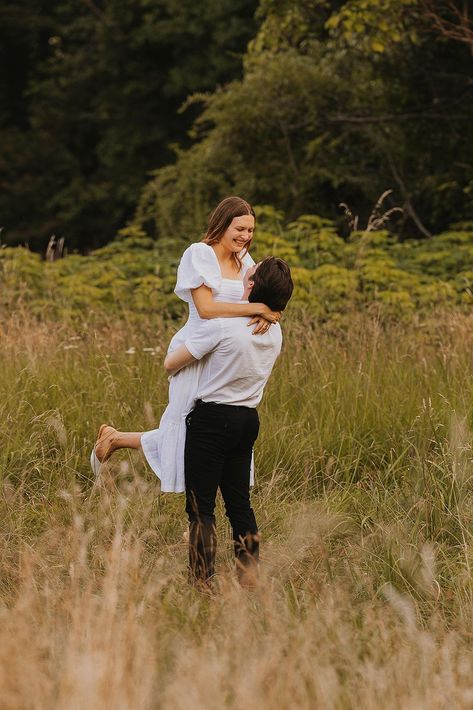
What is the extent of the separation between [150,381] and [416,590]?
111 inches

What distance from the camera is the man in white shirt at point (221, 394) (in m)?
Answer: 4.25

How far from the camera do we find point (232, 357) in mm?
4246

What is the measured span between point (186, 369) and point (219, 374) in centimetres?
21

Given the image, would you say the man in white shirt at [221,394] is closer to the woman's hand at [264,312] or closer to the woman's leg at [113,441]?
→ the woman's hand at [264,312]

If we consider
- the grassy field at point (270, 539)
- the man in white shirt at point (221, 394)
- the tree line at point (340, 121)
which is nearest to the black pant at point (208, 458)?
the man in white shirt at point (221, 394)

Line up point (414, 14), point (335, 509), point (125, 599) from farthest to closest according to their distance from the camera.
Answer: point (414, 14)
point (335, 509)
point (125, 599)

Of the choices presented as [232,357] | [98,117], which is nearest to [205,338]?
[232,357]

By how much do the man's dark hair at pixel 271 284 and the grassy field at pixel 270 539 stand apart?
0.97m

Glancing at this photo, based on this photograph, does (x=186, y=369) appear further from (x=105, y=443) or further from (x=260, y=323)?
(x=105, y=443)

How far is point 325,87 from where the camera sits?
14977mm

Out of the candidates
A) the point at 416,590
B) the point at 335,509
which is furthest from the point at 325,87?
the point at 416,590

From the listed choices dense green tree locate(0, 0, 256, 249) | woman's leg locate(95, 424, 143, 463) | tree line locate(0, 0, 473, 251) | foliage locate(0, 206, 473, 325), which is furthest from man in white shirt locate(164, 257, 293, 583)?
dense green tree locate(0, 0, 256, 249)

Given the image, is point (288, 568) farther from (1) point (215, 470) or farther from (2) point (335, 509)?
(2) point (335, 509)

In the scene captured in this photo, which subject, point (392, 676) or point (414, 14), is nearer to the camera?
point (392, 676)
